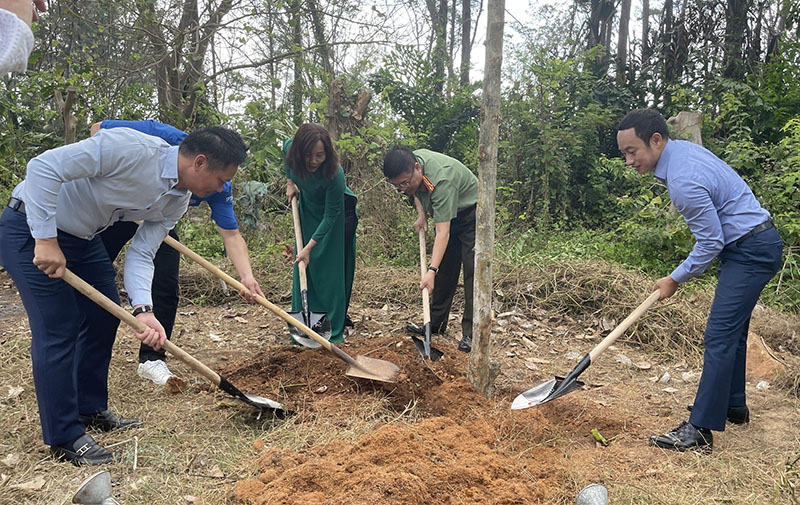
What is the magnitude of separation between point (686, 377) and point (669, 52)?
928cm

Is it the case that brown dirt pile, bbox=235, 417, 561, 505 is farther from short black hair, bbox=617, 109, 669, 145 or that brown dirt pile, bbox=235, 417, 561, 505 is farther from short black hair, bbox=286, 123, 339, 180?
short black hair, bbox=286, 123, 339, 180

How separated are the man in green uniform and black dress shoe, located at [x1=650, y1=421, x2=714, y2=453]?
1.81m

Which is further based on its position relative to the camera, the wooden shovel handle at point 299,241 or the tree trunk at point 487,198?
the wooden shovel handle at point 299,241

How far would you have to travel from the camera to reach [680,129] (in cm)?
855

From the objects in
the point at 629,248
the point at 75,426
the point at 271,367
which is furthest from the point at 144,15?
the point at 629,248

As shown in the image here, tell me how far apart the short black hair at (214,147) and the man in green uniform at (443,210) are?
1.66 m

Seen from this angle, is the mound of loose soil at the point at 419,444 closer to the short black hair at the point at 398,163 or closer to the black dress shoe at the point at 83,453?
the black dress shoe at the point at 83,453

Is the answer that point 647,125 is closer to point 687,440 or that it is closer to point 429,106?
point 687,440

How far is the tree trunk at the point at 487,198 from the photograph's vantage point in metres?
3.07

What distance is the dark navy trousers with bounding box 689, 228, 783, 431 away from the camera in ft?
9.81

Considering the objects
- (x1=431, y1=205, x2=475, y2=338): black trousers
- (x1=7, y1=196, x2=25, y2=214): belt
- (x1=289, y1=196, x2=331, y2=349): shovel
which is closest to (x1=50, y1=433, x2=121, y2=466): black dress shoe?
(x1=7, y1=196, x2=25, y2=214): belt

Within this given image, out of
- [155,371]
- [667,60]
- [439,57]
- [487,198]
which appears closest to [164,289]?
[155,371]

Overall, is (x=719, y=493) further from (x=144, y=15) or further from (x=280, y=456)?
(x=144, y=15)

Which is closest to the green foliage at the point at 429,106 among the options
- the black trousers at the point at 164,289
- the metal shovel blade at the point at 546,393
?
the black trousers at the point at 164,289
